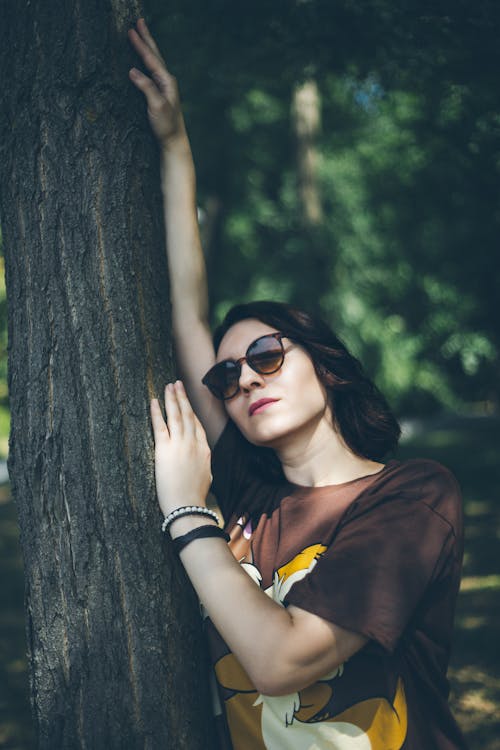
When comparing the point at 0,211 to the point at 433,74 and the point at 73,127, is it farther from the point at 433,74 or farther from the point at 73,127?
the point at 433,74

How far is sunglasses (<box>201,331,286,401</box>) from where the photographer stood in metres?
2.17

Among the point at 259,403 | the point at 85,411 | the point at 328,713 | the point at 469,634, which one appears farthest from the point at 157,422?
the point at 469,634

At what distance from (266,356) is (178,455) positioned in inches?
16.6

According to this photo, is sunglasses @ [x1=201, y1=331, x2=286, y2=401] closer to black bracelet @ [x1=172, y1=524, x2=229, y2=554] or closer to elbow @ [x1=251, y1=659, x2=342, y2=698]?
black bracelet @ [x1=172, y1=524, x2=229, y2=554]

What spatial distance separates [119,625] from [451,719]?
89cm

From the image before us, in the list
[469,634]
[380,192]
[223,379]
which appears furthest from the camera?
[380,192]

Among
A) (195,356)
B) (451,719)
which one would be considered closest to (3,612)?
(195,356)

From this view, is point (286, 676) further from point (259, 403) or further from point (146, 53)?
point (146, 53)

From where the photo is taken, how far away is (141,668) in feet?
6.07

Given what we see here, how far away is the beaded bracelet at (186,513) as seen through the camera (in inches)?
73.5

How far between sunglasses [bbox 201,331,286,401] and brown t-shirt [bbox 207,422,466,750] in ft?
1.28

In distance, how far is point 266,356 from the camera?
218 cm

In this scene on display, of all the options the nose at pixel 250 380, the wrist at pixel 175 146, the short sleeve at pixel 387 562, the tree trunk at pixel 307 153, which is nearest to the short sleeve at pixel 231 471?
the nose at pixel 250 380

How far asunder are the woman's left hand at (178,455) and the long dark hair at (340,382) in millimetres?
347
